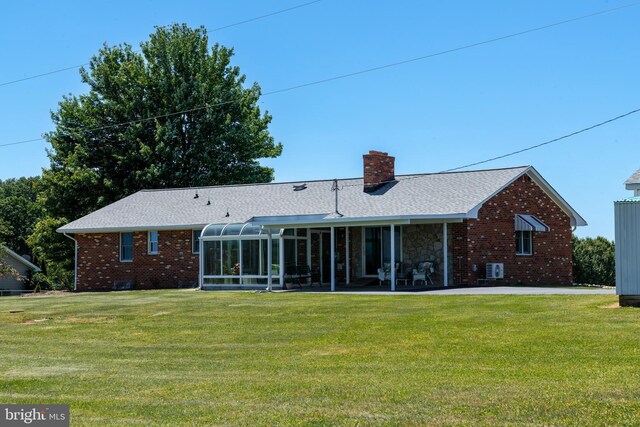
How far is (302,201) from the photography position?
3616cm

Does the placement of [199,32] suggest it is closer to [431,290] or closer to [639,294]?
[431,290]

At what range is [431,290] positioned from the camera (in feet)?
92.2

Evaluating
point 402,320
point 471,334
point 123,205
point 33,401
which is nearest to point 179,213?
point 123,205

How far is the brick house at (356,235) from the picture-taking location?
31234mm

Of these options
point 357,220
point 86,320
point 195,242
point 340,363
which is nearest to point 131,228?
point 195,242

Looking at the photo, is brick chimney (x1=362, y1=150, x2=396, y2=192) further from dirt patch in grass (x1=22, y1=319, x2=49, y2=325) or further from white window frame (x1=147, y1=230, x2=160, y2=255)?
dirt patch in grass (x1=22, y1=319, x2=49, y2=325)

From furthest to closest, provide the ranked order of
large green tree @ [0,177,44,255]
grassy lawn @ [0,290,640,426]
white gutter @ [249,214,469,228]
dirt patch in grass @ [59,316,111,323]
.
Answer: large green tree @ [0,177,44,255] → white gutter @ [249,214,469,228] → dirt patch in grass @ [59,316,111,323] → grassy lawn @ [0,290,640,426]

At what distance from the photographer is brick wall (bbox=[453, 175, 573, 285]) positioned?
3127cm

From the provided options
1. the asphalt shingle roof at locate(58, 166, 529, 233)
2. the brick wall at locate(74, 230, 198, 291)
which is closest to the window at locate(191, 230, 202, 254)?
the brick wall at locate(74, 230, 198, 291)

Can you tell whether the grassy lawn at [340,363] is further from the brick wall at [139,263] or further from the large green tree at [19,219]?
the large green tree at [19,219]

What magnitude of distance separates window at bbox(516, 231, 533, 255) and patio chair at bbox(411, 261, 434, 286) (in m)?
4.09

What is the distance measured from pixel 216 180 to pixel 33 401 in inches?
1692

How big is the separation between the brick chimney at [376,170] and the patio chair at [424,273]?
5050 millimetres

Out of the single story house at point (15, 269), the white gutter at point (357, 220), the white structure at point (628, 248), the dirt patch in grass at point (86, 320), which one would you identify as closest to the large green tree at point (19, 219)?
the single story house at point (15, 269)
